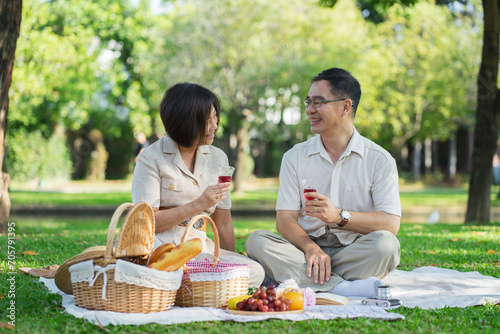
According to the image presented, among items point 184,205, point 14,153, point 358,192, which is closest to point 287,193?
point 358,192

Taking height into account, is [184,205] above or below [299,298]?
above

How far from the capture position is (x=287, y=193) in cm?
470

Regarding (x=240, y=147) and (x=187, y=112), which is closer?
(x=187, y=112)

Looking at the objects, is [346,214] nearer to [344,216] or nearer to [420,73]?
[344,216]

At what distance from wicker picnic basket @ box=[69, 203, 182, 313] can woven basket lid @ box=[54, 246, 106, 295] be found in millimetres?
65

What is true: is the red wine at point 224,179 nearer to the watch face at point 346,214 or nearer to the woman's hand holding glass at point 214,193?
the woman's hand holding glass at point 214,193

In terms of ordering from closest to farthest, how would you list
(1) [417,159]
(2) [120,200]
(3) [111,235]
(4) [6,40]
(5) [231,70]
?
(3) [111,235], (4) [6,40], (2) [120,200], (5) [231,70], (1) [417,159]

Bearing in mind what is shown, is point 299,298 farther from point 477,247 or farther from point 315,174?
point 477,247

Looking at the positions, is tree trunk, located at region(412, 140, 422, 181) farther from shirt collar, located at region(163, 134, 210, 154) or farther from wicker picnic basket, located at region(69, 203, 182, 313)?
wicker picnic basket, located at region(69, 203, 182, 313)

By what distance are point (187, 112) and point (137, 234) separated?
1.02m

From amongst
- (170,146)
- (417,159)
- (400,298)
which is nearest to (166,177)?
(170,146)

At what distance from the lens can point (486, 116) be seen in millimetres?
10367

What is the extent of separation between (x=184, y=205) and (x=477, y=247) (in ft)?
14.7

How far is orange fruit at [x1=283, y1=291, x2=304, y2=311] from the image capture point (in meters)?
3.75
